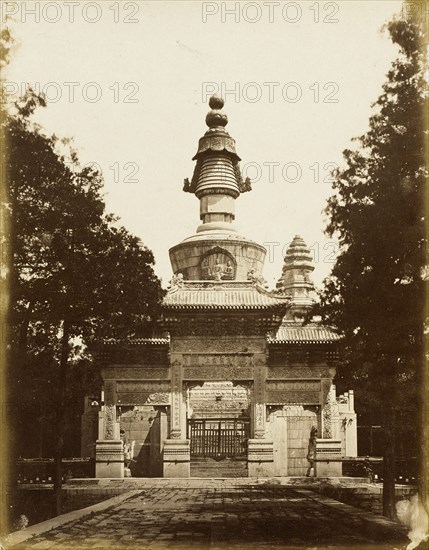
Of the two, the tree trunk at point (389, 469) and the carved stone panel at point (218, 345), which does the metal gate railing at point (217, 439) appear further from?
the tree trunk at point (389, 469)

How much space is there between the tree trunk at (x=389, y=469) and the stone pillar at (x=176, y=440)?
33.8 feet

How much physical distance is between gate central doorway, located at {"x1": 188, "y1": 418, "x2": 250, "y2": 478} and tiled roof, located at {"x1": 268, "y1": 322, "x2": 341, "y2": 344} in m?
4.88

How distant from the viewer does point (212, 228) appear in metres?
39.8

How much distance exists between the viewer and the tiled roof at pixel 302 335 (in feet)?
92.6

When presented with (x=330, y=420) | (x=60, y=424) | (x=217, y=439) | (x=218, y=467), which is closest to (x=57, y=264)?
(x=60, y=424)

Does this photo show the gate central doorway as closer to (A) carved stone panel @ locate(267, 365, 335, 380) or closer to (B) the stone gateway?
(B) the stone gateway

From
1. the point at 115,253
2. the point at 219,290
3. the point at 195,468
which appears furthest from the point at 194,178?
the point at 115,253

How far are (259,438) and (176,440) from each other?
3.12 metres

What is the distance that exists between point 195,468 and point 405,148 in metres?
21.2

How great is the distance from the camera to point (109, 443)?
2758 cm

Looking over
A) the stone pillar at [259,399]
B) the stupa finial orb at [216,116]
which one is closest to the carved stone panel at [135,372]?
the stone pillar at [259,399]

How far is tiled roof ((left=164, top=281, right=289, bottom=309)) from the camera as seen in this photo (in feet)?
91.6

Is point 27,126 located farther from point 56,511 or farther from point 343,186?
point 56,511

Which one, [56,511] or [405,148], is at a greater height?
[405,148]
